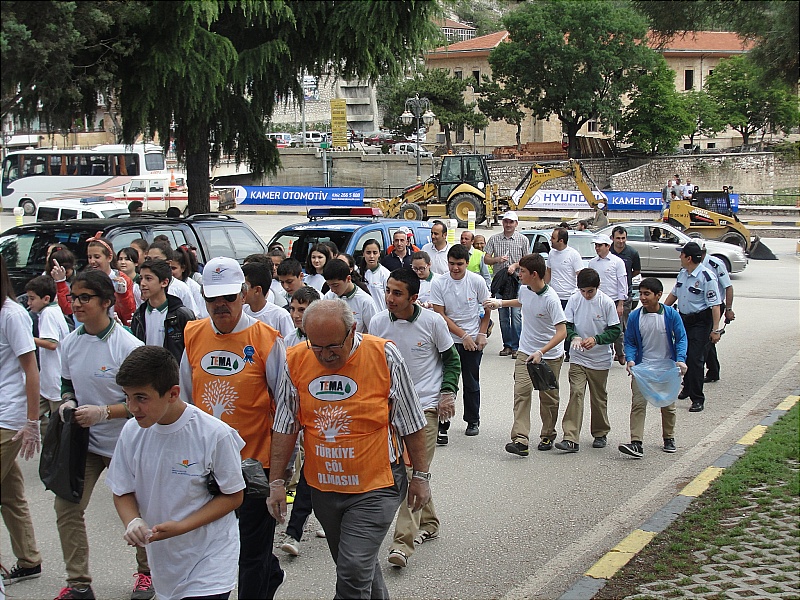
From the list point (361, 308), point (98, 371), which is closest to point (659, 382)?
point (361, 308)

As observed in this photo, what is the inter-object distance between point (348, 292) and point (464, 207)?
29561 mm

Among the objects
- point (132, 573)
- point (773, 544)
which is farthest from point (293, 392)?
point (773, 544)

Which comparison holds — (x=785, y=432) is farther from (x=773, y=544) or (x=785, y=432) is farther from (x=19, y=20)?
(x=19, y=20)

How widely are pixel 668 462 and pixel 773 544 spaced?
2.42 m

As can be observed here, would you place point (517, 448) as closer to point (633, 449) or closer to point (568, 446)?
point (568, 446)

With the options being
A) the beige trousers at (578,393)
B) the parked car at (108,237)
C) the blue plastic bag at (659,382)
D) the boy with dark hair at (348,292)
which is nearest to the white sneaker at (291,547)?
the boy with dark hair at (348,292)

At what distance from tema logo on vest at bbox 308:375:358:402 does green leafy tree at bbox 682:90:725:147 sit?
7205 cm

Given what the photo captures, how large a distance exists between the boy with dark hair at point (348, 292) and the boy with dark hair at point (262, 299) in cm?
83

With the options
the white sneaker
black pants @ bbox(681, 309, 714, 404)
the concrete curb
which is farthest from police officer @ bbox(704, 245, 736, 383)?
the white sneaker

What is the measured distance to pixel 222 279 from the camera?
498 centimetres

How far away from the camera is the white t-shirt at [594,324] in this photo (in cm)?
888

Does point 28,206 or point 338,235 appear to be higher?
point 28,206

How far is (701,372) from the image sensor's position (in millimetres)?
10781

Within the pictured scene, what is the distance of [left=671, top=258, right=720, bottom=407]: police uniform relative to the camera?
35.4 ft
